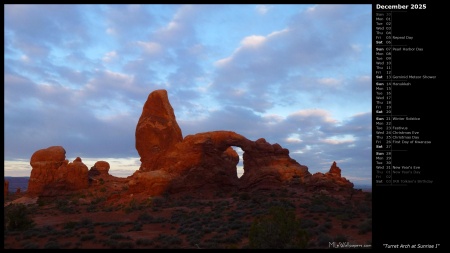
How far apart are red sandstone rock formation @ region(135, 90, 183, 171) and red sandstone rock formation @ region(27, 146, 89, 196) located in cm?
816

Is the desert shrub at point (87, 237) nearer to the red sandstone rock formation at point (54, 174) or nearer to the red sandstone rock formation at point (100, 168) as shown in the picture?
the red sandstone rock formation at point (54, 174)

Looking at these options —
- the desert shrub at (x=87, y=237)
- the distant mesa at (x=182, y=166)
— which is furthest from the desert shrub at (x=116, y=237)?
the distant mesa at (x=182, y=166)

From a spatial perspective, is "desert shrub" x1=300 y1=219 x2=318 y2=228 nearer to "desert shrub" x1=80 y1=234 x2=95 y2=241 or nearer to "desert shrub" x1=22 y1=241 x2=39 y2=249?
"desert shrub" x1=80 y1=234 x2=95 y2=241

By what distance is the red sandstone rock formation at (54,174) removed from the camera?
128ft

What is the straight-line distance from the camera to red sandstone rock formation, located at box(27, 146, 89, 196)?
128ft

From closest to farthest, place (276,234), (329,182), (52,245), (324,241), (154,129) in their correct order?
(276,234) < (324,241) < (52,245) < (329,182) < (154,129)

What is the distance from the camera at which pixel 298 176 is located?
34531 millimetres

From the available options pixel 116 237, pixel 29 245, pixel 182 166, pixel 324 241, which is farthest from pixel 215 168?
pixel 324 241

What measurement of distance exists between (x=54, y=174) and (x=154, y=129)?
13.9 meters

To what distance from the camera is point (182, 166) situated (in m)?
35.7

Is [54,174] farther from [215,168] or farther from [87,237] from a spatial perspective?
[87,237]
